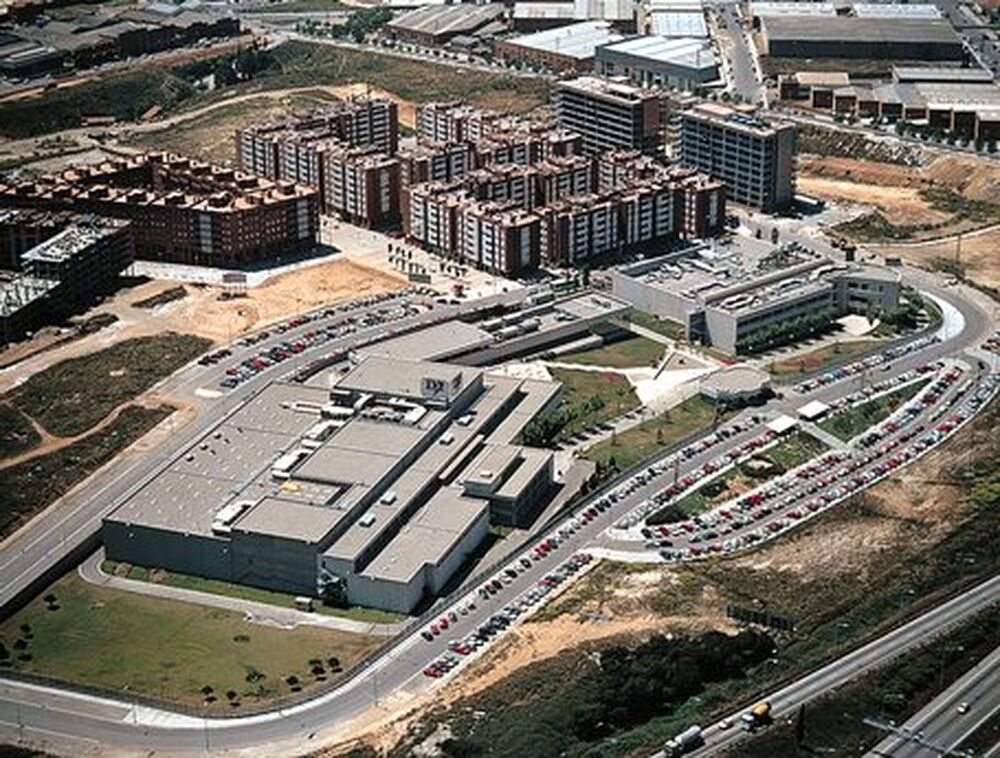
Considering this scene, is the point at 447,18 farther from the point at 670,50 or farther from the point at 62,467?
the point at 62,467

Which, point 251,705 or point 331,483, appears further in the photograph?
point 331,483

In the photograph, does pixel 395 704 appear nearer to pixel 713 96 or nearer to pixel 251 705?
pixel 251 705

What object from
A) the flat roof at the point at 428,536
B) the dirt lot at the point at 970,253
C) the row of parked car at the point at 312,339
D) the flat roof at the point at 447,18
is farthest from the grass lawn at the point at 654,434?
the flat roof at the point at 447,18

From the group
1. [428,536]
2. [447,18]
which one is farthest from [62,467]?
[447,18]

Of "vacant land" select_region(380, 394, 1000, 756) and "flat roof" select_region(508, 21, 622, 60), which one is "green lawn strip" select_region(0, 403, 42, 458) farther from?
"flat roof" select_region(508, 21, 622, 60)

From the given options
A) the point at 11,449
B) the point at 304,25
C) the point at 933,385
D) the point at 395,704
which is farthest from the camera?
the point at 304,25

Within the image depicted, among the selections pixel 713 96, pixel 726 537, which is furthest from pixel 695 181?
pixel 726 537

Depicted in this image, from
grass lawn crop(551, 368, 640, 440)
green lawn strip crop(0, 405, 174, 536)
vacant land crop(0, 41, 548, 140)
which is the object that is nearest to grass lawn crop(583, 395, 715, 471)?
grass lawn crop(551, 368, 640, 440)

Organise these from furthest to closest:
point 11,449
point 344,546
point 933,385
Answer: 1. point 933,385
2. point 11,449
3. point 344,546
